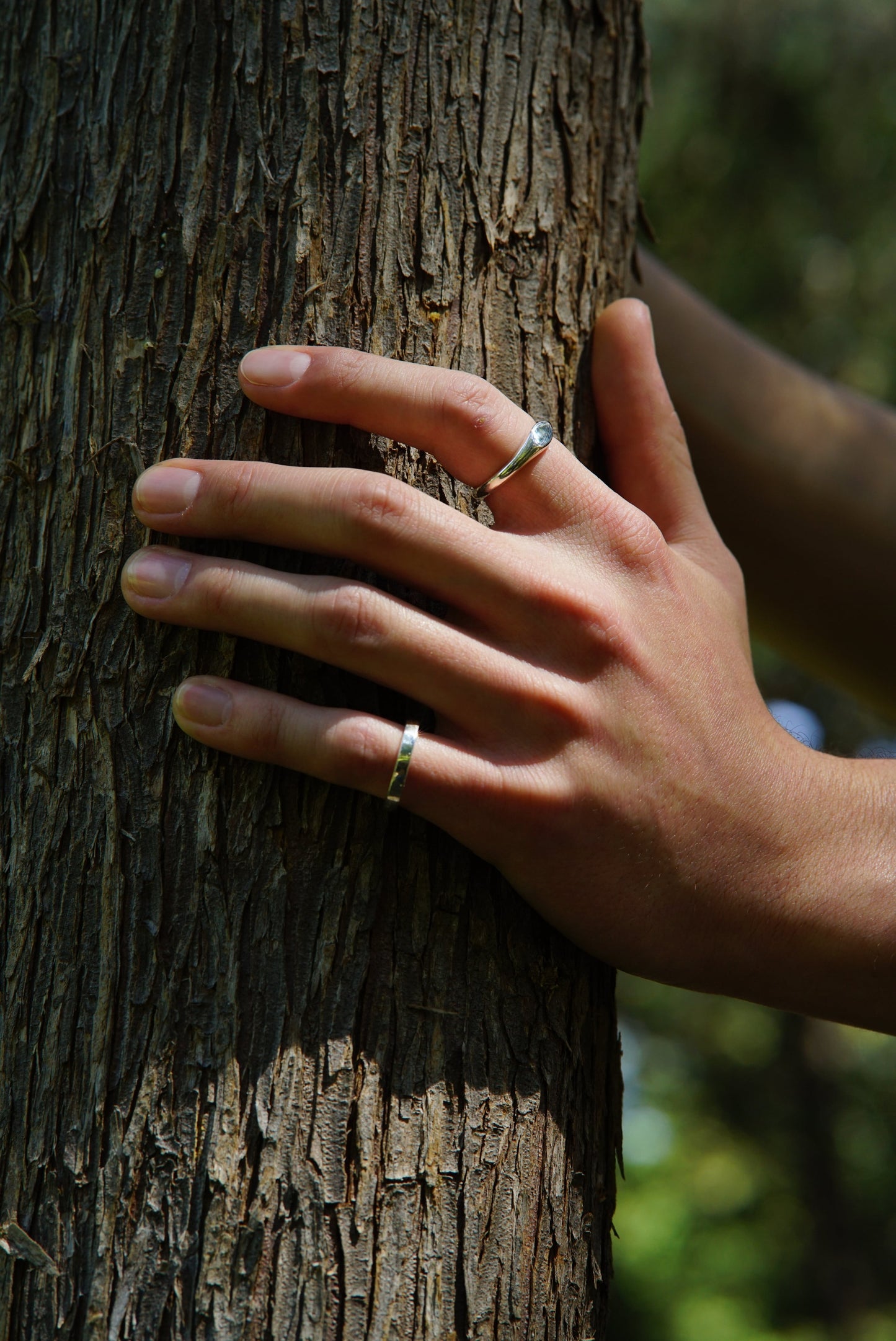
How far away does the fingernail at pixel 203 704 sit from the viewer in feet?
3.89

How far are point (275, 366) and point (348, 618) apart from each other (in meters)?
0.37

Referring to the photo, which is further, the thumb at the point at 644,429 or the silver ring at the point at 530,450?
the thumb at the point at 644,429

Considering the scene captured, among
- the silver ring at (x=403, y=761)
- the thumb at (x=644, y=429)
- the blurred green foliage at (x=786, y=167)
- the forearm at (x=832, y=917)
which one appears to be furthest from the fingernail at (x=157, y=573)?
the blurred green foliage at (x=786, y=167)

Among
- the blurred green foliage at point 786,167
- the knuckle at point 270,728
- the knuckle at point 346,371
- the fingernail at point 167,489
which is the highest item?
the blurred green foliage at point 786,167

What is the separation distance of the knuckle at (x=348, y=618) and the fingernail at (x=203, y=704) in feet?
A: 0.53

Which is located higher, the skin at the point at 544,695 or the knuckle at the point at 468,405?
the knuckle at the point at 468,405

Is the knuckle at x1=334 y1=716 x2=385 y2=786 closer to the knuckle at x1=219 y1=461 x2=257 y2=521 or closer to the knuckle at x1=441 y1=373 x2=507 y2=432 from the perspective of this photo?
the knuckle at x1=219 y1=461 x2=257 y2=521

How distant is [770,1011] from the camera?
1196 cm

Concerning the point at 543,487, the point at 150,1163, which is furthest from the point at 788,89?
the point at 150,1163

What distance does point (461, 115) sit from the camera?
4.66ft

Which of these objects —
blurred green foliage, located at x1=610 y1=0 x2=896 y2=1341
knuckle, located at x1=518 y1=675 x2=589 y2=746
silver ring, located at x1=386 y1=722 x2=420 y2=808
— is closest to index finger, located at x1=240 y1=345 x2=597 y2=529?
knuckle, located at x1=518 y1=675 x2=589 y2=746

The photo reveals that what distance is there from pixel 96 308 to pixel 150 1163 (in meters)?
1.15

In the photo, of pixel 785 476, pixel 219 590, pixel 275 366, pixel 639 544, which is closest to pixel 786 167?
pixel 785 476

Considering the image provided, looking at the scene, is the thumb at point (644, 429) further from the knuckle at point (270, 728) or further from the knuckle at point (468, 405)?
the knuckle at point (270, 728)
